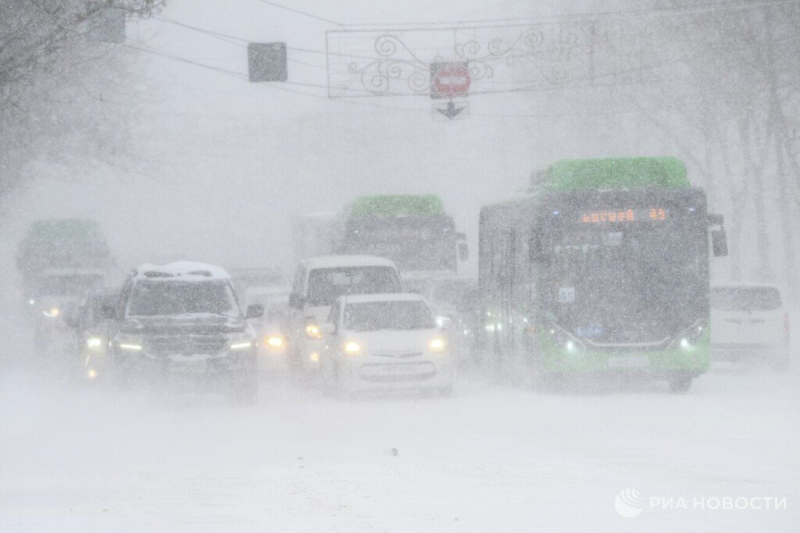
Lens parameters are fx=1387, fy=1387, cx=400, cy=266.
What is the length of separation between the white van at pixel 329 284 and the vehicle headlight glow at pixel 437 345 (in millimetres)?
3613

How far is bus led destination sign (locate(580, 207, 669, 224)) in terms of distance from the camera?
2028cm

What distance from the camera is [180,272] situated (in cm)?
2167

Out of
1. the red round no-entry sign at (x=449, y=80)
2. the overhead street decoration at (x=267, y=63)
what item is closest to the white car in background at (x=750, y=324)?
the red round no-entry sign at (x=449, y=80)

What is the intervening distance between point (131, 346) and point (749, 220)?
59584mm

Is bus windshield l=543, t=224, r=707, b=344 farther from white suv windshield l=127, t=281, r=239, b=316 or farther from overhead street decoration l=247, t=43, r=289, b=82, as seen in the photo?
overhead street decoration l=247, t=43, r=289, b=82

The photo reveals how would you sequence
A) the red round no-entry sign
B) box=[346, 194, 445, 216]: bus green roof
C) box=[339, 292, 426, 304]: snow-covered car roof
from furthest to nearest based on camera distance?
box=[346, 194, 445, 216]: bus green roof < the red round no-entry sign < box=[339, 292, 426, 304]: snow-covered car roof

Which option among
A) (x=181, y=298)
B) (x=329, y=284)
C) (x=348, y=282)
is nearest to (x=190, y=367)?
(x=181, y=298)

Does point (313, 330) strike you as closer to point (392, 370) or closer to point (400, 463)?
point (392, 370)

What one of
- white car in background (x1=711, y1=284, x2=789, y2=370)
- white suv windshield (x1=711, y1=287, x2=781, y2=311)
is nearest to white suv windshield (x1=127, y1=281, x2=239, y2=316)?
white car in background (x1=711, y1=284, x2=789, y2=370)

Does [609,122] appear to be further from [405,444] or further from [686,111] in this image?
[405,444]

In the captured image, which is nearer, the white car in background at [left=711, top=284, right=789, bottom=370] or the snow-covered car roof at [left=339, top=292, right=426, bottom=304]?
the snow-covered car roof at [left=339, top=292, right=426, bottom=304]

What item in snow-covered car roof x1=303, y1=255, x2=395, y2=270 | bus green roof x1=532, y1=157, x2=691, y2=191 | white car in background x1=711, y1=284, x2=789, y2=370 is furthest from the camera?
snow-covered car roof x1=303, y1=255, x2=395, y2=270

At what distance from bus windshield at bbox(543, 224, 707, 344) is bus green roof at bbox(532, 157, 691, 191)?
0.76 metres

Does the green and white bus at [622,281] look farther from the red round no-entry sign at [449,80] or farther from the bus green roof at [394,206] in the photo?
the bus green roof at [394,206]
